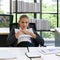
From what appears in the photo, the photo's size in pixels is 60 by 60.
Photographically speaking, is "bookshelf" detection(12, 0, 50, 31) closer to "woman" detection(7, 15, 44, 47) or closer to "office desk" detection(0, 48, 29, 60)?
"woman" detection(7, 15, 44, 47)

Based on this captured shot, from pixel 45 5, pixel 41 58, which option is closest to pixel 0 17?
pixel 45 5

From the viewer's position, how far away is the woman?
12.7 feet

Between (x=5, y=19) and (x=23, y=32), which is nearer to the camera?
(x=23, y=32)

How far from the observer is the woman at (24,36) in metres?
3.88

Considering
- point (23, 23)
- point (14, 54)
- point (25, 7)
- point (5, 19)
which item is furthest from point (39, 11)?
point (14, 54)

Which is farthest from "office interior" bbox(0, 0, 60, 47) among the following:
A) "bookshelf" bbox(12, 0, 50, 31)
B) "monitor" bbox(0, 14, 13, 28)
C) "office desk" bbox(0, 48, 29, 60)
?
"office desk" bbox(0, 48, 29, 60)

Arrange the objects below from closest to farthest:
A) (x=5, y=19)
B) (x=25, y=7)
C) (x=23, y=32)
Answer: (x=23, y=32) → (x=5, y=19) → (x=25, y=7)

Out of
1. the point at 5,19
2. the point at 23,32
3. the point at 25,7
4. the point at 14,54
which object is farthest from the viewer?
the point at 25,7

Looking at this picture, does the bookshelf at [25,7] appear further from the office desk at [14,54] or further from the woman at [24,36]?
the office desk at [14,54]

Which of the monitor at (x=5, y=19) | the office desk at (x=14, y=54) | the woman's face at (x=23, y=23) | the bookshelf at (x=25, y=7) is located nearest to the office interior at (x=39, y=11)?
the bookshelf at (x=25, y=7)

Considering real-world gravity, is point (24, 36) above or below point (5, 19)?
below

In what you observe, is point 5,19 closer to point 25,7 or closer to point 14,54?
point 25,7

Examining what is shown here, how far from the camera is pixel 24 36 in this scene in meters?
3.97

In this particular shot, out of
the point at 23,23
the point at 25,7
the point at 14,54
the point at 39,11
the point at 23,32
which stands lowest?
the point at 14,54
